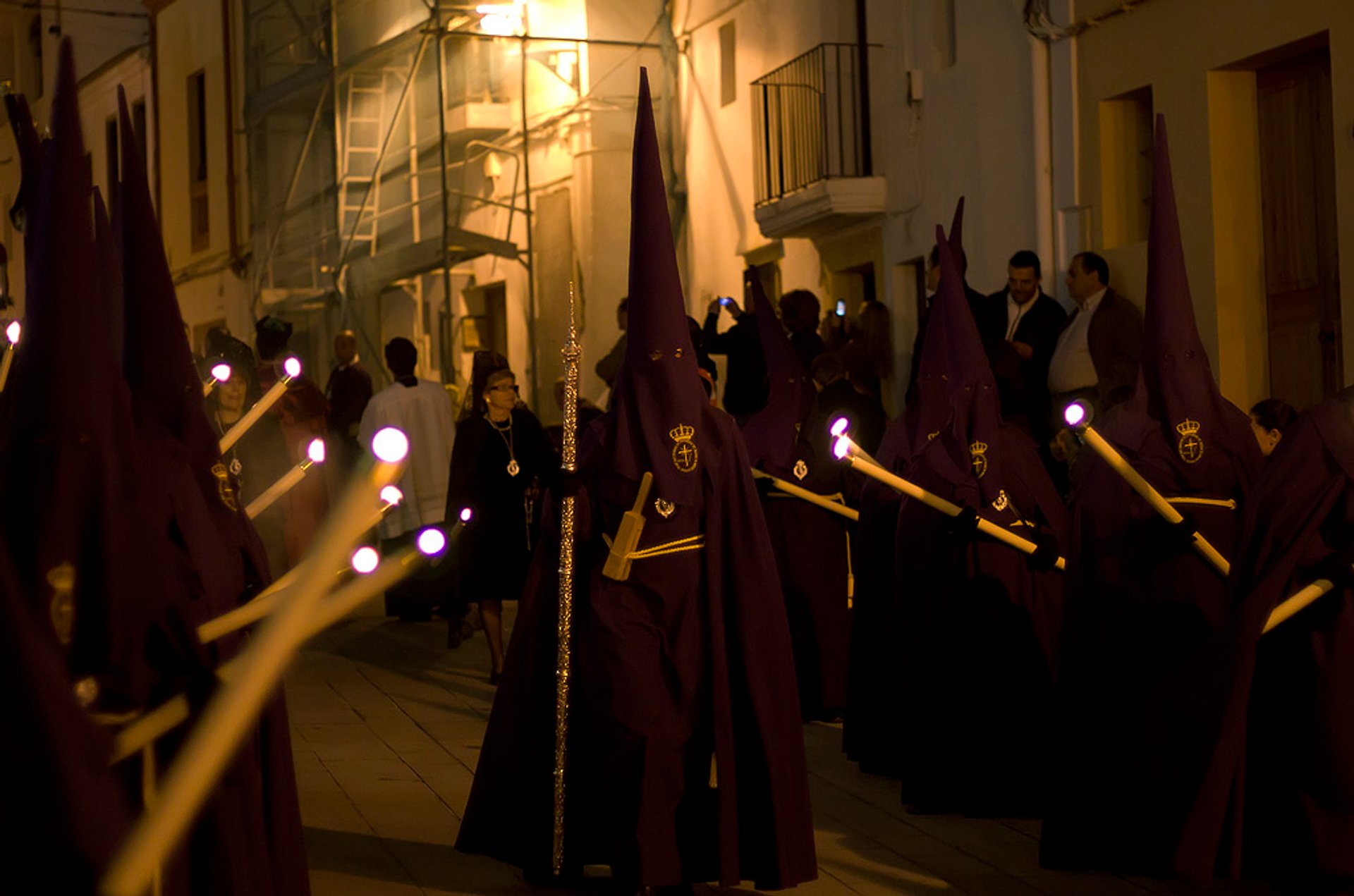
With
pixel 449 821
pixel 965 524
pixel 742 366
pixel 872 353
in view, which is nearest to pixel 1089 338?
pixel 872 353

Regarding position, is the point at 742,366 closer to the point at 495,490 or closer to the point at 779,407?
the point at 495,490

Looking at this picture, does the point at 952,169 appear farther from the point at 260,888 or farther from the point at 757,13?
the point at 260,888

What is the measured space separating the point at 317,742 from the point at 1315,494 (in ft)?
20.3

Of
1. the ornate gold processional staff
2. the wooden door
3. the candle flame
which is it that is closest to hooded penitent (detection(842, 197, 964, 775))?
the ornate gold processional staff

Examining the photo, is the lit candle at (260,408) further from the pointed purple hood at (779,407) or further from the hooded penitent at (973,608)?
the pointed purple hood at (779,407)

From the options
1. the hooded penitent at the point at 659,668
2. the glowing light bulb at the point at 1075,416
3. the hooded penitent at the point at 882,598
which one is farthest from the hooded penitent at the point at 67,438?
the hooded penitent at the point at 882,598

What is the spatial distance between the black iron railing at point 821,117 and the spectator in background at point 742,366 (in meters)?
3.80

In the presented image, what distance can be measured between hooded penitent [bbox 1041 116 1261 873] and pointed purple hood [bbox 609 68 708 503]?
159cm

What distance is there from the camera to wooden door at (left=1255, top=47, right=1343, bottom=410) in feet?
42.8

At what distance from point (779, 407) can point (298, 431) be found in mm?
4069

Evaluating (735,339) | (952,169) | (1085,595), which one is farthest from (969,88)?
(1085,595)

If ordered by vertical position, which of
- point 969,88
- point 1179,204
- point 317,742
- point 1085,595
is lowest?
point 317,742

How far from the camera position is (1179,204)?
14.3 m

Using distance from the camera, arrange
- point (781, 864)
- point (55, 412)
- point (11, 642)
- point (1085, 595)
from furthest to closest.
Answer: point (1085, 595)
point (781, 864)
point (55, 412)
point (11, 642)
